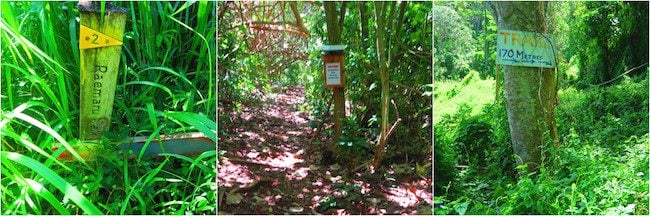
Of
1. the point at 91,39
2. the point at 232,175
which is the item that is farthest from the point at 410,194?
the point at 91,39

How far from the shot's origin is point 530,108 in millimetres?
2049

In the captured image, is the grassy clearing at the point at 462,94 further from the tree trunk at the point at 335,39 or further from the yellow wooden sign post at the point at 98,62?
the yellow wooden sign post at the point at 98,62

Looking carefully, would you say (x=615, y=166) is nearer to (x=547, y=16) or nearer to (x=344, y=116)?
(x=547, y=16)

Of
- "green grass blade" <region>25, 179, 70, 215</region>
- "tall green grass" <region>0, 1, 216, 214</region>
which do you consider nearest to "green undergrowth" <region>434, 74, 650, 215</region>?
"tall green grass" <region>0, 1, 216, 214</region>

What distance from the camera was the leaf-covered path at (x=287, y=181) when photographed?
6.22 feet

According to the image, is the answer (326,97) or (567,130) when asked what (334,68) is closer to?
(326,97)

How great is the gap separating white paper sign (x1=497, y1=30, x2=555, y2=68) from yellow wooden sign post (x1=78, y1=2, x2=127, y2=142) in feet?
4.07

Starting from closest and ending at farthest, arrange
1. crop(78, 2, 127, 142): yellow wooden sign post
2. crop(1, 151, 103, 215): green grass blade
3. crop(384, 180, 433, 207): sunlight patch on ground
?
crop(1, 151, 103, 215): green grass blade, crop(78, 2, 127, 142): yellow wooden sign post, crop(384, 180, 433, 207): sunlight patch on ground

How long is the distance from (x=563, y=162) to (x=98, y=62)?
1.59m

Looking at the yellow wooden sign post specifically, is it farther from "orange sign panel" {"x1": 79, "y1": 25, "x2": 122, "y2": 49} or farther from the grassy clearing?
the grassy clearing

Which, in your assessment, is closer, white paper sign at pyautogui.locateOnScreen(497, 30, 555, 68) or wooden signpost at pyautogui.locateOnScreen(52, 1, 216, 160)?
wooden signpost at pyautogui.locateOnScreen(52, 1, 216, 160)

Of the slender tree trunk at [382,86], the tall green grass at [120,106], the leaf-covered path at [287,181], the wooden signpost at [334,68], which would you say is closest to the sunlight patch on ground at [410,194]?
the leaf-covered path at [287,181]

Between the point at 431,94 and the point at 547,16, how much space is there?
0.51 meters

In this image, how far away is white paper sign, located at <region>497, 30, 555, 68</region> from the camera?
1951mm
